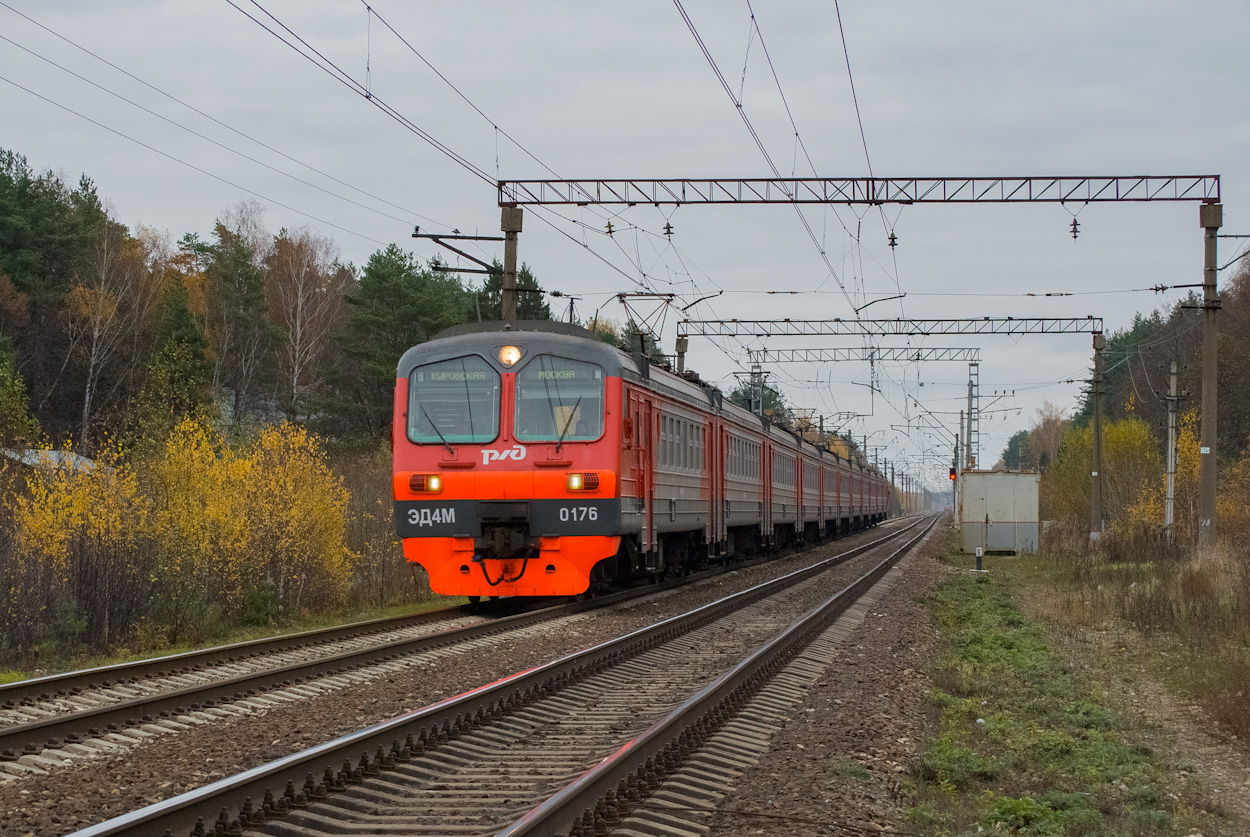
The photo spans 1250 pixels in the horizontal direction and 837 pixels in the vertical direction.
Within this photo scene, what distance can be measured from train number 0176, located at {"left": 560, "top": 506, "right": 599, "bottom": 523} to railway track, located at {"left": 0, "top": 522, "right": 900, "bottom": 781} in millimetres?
1568

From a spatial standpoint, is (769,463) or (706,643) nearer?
(706,643)

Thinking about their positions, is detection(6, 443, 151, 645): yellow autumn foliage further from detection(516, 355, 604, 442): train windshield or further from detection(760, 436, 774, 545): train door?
detection(760, 436, 774, 545): train door

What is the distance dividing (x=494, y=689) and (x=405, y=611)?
327 inches

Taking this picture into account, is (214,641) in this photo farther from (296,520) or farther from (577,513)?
(577,513)

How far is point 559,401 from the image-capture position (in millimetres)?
14914

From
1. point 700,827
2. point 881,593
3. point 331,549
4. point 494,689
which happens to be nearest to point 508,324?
point 331,549

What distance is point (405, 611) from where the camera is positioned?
16.8 metres

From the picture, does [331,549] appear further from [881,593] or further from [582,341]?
[881,593]

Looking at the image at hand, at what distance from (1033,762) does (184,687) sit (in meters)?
5.97

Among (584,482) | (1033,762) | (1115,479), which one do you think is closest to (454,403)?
(584,482)

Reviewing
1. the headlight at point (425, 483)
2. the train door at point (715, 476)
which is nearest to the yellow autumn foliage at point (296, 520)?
the headlight at point (425, 483)

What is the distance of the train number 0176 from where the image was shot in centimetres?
1463

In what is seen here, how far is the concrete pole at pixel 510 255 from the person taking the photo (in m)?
19.5

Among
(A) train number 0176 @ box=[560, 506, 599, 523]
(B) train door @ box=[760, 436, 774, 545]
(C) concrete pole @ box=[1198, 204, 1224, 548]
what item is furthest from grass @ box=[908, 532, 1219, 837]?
(B) train door @ box=[760, 436, 774, 545]
